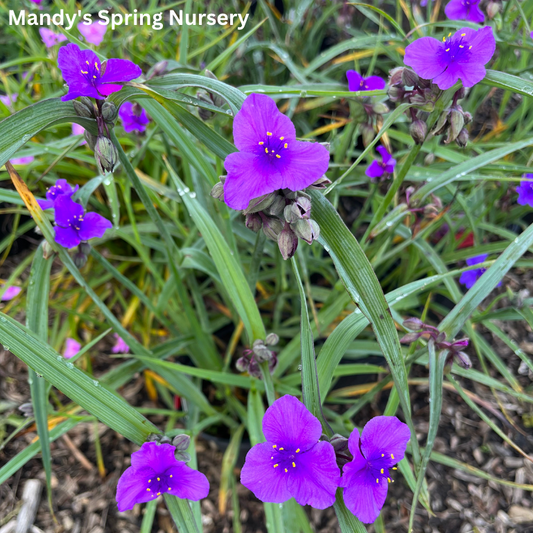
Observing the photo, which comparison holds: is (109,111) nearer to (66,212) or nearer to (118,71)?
(118,71)

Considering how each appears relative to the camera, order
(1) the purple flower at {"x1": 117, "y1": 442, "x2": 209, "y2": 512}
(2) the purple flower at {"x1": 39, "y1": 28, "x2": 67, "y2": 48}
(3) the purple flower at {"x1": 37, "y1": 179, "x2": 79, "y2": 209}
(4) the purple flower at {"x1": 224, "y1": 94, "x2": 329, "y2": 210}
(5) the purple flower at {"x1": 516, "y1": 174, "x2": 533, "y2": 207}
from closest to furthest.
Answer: (4) the purple flower at {"x1": 224, "y1": 94, "x2": 329, "y2": 210} < (1) the purple flower at {"x1": 117, "y1": 442, "x2": 209, "y2": 512} < (3) the purple flower at {"x1": 37, "y1": 179, "x2": 79, "y2": 209} < (5) the purple flower at {"x1": 516, "y1": 174, "x2": 533, "y2": 207} < (2) the purple flower at {"x1": 39, "y1": 28, "x2": 67, "y2": 48}

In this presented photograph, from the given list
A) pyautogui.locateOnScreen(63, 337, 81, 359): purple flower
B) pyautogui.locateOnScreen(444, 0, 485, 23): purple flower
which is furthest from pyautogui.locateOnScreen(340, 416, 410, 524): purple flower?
pyautogui.locateOnScreen(63, 337, 81, 359): purple flower

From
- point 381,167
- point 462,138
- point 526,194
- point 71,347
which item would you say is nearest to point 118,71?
point 462,138

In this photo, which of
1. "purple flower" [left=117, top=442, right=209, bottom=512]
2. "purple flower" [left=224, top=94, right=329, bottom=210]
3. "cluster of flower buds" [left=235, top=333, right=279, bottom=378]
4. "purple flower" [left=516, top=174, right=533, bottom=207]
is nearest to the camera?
"purple flower" [left=224, top=94, right=329, bottom=210]

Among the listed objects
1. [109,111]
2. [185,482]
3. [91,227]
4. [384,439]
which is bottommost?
[185,482]

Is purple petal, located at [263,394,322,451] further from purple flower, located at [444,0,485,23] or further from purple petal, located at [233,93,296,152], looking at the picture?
purple flower, located at [444,0,485,23]

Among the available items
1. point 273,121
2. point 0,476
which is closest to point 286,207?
point 273,121
